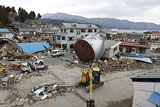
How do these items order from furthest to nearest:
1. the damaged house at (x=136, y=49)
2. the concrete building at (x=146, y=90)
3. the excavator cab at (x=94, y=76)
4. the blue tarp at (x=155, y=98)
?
the damaged house at (x=136, y=49), the excavator cab at (x=94, y=76), the concrete building at (x=146, y=90), the blue tarp at (x=155, y=98)

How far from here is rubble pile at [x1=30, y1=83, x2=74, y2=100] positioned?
9070mm

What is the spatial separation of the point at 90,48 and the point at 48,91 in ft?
28.7

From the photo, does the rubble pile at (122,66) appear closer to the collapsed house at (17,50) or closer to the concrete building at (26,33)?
the collapsed house at (17,50)

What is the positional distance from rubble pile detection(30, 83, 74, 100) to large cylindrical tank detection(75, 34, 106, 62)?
713 centimetres

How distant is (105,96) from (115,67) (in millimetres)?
7263

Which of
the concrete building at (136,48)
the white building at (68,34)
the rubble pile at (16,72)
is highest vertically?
the white building at (68,34)

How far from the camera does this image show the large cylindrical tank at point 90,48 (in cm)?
1642

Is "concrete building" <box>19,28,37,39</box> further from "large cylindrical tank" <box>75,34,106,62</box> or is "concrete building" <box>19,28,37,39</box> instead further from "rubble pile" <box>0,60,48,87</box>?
"large cylindrical tank" <box>75,34,106,62</box>

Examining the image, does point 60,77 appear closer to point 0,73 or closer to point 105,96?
point 105,96

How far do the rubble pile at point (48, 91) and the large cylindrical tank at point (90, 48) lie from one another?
281 inches

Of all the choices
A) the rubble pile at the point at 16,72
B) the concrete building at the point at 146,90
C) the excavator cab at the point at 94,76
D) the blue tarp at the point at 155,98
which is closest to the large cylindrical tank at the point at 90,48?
the rubble pile at the point at 16,72

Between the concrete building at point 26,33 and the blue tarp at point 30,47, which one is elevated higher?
the concrete building at point 26,33

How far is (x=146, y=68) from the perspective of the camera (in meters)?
16.7

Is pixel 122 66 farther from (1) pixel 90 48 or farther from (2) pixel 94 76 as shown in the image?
(2) pixel 94 76
